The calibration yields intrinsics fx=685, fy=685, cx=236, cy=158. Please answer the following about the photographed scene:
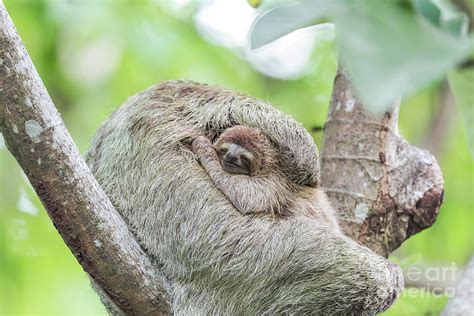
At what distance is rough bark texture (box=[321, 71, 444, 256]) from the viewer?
4.96 metres

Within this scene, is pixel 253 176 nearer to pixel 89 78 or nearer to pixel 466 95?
pixel 466 95

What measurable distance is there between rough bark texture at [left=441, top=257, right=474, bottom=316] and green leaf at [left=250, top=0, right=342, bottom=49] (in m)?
Result: 3.59

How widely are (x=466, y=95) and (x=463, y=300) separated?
11.1ft

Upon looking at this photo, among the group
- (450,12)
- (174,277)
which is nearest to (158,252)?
(174,277)

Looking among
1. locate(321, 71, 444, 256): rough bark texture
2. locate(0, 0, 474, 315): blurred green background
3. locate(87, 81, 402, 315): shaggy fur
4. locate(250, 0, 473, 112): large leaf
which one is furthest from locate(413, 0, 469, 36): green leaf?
locate(0, 0, 474, 315): blurred green background

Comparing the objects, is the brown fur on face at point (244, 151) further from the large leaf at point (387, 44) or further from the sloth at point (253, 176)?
the large leaf at point (387, 44)

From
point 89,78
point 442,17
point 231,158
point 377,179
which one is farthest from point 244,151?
point 89,78

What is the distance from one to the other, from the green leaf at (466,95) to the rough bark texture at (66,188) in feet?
6.66

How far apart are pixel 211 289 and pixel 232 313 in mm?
187

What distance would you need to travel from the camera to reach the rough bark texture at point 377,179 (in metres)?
4.96

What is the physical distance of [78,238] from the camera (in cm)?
339

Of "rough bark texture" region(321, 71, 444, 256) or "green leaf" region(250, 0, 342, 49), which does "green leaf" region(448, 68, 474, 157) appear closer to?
"green leaf" region(250, 0, 342, 49)

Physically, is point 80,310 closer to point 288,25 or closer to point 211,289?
point 211,289

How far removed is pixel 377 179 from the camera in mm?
5062
